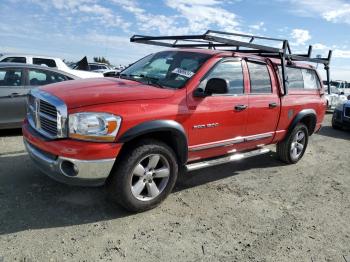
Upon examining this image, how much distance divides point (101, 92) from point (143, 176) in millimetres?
1062

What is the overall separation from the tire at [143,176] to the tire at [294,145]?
3.08 metres

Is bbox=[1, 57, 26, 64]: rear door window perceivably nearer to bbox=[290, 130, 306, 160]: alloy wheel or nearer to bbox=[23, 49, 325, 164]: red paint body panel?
bbox=[23, 49, 325, 164]: red paint body panel

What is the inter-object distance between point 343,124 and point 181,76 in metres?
8.91

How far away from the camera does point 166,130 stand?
4.34 metres

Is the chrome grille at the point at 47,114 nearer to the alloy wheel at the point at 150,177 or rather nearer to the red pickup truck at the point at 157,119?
the red pickup truck at the point at 157,119

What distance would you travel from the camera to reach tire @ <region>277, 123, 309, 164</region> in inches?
270

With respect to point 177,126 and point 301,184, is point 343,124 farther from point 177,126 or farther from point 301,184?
point 177,126

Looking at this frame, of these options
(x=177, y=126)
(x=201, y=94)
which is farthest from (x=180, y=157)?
(x=201, y=94)

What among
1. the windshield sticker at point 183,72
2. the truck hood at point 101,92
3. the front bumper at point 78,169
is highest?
the windshield sticker at point 183,72

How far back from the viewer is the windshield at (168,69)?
4.81 meters

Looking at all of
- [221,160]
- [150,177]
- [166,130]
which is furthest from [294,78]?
[150,177]

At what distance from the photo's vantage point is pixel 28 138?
4445mm

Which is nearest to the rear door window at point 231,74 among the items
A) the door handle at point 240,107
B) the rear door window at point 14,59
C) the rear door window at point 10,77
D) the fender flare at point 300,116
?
the door handle at point 240,107

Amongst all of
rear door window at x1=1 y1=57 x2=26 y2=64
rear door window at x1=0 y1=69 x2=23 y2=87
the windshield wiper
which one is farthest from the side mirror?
rear door window at x1=1 y1=57 x2=26 y2=64
